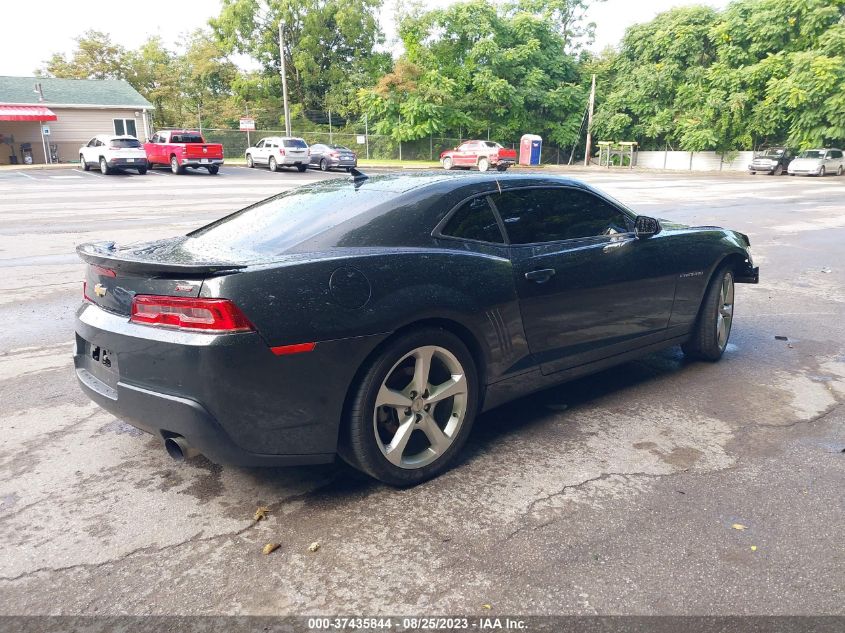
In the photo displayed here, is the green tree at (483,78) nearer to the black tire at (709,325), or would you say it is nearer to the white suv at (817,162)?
the white suv at (817,162)

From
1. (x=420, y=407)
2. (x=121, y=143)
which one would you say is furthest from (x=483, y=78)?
(x=420, y=407)

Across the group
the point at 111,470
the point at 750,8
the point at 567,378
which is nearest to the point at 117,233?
the point at 111,470

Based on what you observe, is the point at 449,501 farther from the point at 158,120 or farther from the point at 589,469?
the point at 158,120

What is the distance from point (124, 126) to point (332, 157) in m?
19.1

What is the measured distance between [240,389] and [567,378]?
2.10 m

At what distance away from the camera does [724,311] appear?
5.25m

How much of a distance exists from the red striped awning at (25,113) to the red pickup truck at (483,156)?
25125 mm

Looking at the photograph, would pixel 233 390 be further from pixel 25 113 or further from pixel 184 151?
pixel 25 113

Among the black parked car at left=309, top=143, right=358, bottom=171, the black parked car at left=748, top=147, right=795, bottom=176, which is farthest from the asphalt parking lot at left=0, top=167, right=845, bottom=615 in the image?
the black parked car at left=748, top=147, right=795, bottom=176

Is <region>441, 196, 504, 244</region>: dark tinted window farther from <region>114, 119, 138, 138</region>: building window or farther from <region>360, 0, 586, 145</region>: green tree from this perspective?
<region>114, 119, 138, 138</region>: building window

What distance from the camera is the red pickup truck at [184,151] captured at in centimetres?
2964

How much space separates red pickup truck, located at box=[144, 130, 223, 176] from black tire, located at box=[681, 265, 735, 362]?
2812cm

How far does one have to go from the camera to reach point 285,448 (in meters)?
2.89

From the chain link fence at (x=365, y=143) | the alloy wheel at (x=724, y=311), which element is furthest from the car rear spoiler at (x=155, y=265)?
the chain link fence at (x=365, y=143)
